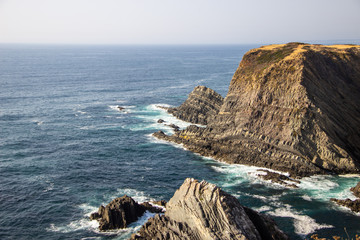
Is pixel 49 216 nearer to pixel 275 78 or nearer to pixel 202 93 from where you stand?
pixel 275 78

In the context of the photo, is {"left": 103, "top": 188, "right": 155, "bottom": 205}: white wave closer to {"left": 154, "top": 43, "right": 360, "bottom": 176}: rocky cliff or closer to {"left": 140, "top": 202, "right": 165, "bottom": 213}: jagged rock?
{"left": 140, "top": 202, "right": 165, "bottom": 213}: jagged rock

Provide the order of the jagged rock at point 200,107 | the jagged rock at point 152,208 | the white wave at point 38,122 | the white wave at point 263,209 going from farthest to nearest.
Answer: the jagged rock at point 200,107 → the white wave at point 38,122 → the white wave at point 263,209 → the jagged rock at point 152,208

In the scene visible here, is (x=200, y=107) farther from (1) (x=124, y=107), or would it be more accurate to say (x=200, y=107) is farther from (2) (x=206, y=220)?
(2) (x=206, y=220)

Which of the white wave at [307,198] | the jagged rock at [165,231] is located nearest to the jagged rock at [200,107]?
the white wave at [307,198]

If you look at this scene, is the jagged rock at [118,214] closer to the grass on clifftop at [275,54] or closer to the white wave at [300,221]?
the white wave at [300,221]

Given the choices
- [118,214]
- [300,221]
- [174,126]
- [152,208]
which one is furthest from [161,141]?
[300,221]
